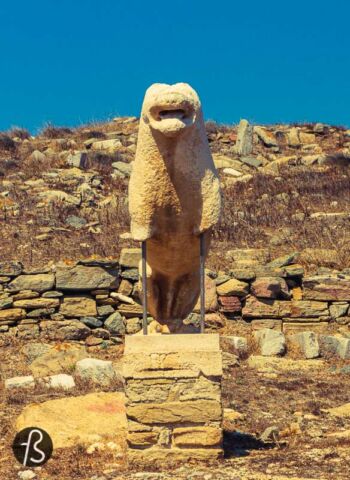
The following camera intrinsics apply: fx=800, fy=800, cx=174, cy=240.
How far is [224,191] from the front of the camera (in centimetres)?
1806

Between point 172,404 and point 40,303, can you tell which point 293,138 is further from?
point 172,404

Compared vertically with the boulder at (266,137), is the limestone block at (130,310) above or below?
below

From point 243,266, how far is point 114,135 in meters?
12.2

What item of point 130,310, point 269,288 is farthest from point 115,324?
point 269,288

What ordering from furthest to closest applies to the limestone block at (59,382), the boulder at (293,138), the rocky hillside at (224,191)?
the boulder at (293,138) < the rocky hillside at (224,191) < the limestone block at (59,382)

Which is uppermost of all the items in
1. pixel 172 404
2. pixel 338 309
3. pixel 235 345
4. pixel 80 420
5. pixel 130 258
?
pixel 130 258

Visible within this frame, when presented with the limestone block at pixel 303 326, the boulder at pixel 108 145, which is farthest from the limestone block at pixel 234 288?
the boulder at pixel 108 145

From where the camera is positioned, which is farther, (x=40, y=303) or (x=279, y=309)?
(x=279, y=309)

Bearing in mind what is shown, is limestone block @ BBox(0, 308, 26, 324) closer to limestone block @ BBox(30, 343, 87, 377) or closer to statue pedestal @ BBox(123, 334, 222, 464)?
limestone block @ BBox(30, 343, 87, 377)

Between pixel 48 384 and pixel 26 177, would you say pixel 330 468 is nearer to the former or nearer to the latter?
pixel 48 384

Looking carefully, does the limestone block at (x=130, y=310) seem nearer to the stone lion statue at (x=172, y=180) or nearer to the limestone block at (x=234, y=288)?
the limestone block at (x=234, y=288)

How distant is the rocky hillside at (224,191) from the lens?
1388cm

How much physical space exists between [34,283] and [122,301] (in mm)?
1280

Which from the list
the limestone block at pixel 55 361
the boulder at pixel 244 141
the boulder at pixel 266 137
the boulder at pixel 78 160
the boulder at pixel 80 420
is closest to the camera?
the boulder at pixel 80 420
